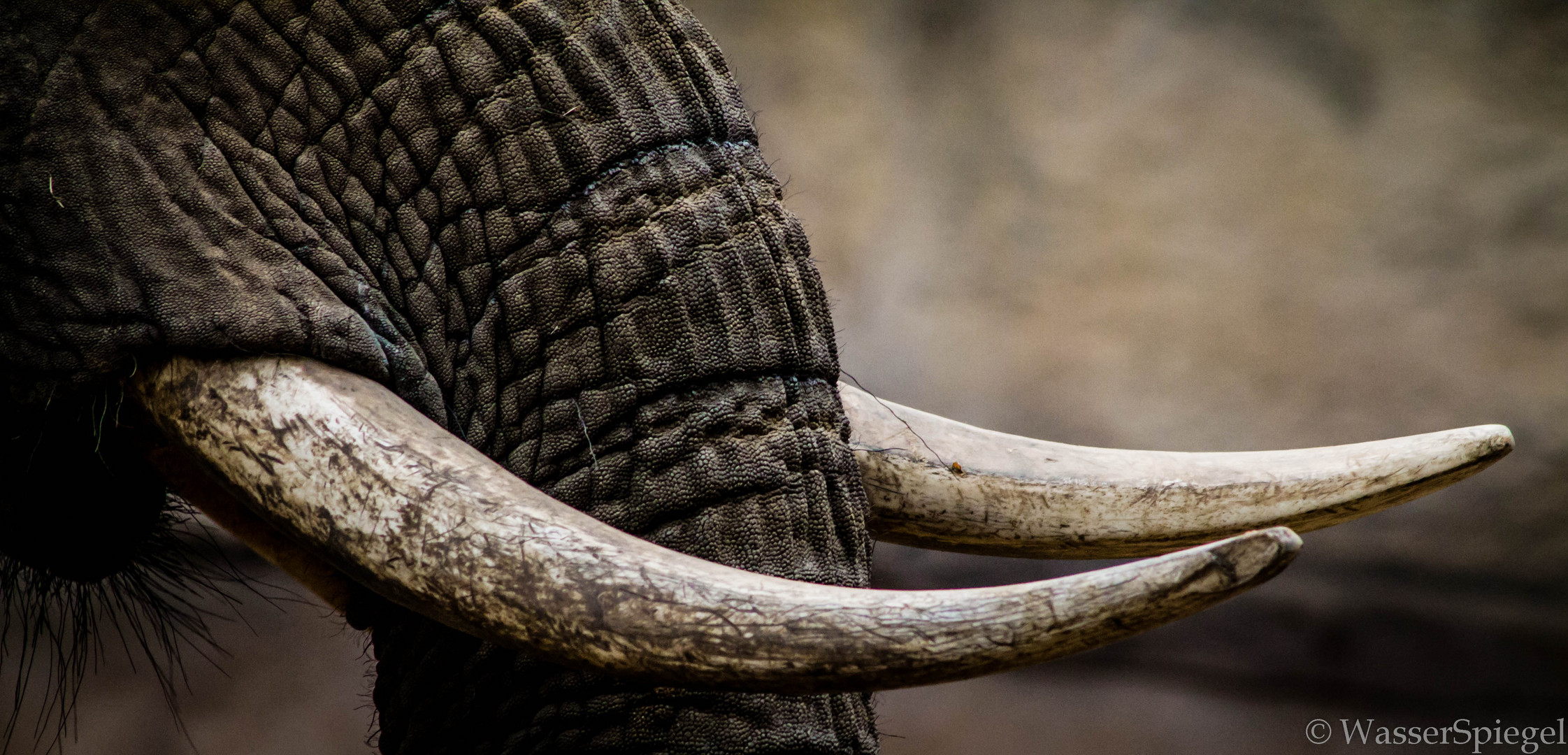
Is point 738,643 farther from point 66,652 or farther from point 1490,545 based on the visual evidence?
point 66,652

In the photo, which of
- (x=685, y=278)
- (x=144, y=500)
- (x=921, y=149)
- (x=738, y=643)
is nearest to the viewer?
(x=738, y=643)

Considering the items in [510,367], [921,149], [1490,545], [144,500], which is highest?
[921,149]

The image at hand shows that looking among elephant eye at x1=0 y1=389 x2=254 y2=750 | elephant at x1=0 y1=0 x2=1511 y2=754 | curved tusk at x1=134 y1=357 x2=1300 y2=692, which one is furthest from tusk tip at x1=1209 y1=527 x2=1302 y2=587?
elephant eye at x1=0 y1=389 x2=254 y2=750

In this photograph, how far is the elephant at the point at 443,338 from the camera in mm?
765

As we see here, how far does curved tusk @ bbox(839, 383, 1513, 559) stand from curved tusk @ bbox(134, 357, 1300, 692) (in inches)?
19.7

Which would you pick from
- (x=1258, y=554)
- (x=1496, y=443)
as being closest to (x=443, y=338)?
(x=1258, y=554)

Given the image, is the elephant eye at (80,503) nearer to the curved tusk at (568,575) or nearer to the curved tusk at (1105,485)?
the curved tusk at (568,575)

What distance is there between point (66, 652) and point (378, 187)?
7.99 ft

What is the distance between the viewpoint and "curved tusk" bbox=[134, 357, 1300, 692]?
2.08ft

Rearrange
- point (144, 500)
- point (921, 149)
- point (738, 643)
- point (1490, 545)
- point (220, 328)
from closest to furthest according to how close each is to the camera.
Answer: point (738, 643), point (220, 328), point (144, 500), point (1490, 545), point (921, 149)

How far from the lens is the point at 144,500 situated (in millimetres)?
1060

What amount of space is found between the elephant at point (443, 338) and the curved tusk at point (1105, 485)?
2cm

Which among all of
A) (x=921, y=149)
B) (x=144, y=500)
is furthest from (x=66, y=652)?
(x=921, y=149)

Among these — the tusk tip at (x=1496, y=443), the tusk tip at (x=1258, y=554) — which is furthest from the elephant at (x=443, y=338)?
the tusk tip at (x=1258, y=554)
